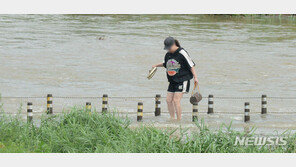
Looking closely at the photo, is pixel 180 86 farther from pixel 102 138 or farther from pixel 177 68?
pixel 102 138

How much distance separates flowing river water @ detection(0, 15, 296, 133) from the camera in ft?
53.4

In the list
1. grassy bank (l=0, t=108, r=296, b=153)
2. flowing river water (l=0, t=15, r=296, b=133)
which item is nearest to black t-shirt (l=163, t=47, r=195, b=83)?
flowing river water (l=0, t=15, r=296, b=133)

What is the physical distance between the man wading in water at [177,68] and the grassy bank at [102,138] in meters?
1.42

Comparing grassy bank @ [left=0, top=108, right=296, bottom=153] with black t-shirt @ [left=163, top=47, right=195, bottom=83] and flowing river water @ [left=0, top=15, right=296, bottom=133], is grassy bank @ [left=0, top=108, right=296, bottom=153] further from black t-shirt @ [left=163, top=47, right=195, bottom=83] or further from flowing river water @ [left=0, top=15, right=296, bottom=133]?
flowing river water @ [left=0, top=15, right=296, bottom=133]

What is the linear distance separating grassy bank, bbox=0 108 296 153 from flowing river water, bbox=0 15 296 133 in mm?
2078

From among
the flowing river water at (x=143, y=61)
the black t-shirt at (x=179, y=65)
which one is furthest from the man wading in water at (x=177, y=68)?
the flowing river water at (x=143, y=61)

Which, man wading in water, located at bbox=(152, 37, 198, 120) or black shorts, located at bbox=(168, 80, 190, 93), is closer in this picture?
man wading in water, located at bbox=(152, 37, 198, 120)

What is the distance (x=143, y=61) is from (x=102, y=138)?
19544 mm

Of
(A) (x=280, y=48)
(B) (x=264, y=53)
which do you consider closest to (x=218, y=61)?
(B) (x=264, y=53)

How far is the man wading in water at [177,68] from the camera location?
11.0 meters

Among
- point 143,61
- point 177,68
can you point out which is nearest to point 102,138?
point 177,68

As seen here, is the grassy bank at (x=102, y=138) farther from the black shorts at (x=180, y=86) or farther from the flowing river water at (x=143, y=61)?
the flowing river water at (x=143, y=61)

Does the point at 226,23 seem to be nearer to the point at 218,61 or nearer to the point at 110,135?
the point at 218,61

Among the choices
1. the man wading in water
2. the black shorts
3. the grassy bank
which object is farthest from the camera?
the black shorts
